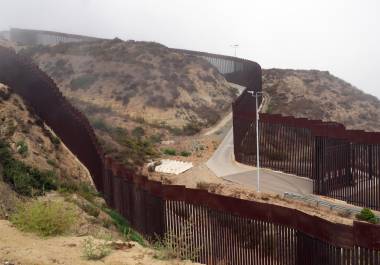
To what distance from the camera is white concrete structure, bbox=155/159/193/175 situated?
114 ft

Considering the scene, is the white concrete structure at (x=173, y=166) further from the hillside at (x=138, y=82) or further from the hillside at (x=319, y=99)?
the hillside at (x=319, y=99)

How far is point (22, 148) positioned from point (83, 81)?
44.6m

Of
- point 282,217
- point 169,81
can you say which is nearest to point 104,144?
point 282,217

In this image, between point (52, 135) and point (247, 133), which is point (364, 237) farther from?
point (247, 133)

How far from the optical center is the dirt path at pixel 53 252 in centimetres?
1008

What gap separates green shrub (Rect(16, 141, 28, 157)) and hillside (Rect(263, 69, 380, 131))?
4687cm

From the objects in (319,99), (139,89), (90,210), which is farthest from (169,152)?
(319,99)

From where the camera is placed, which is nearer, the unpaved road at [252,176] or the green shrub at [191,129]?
the unpaved road at [252,176]

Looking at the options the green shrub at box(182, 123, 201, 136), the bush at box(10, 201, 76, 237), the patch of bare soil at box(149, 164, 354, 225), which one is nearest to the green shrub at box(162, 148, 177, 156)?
the patch of bare soil at box(149, 164, 354, 225)

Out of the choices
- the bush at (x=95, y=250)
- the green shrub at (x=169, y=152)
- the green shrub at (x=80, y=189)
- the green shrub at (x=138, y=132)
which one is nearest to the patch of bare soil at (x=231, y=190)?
the green shrub at (x=169, y=152)

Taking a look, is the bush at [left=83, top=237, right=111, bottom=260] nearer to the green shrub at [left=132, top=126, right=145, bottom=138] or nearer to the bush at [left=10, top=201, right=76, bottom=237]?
the bush at [left=10, top=201, right=76, bottom=237]

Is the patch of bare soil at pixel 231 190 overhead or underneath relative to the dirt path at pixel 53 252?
underneath

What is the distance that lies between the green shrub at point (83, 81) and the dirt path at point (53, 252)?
177ft

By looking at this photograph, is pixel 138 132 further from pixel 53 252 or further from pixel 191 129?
pixel 53 252
